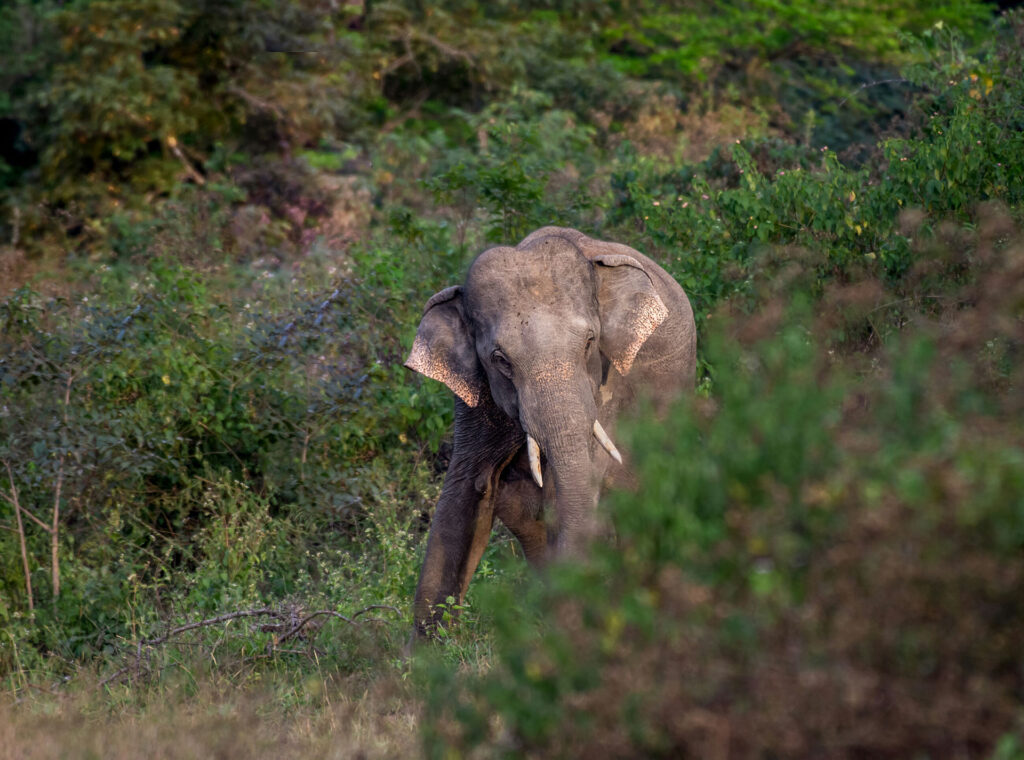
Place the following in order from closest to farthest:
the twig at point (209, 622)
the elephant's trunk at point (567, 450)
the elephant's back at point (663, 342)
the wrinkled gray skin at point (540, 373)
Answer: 1. the elephant's trunk at point (567, 450)
2. the wrinkled gray skin at point (540, 373)
3. the twig at point (209, 622)
4. the elephant's back at point (663, 342)

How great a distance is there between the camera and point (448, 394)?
8422 millimetres

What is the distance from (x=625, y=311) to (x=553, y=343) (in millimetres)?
523

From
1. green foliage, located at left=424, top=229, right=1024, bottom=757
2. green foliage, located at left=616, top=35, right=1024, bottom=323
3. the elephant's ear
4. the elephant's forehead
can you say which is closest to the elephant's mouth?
the elephant's ear

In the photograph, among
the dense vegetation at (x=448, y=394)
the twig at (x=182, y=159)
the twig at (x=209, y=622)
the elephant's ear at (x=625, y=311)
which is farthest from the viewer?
the twig at (x=182, y=159)

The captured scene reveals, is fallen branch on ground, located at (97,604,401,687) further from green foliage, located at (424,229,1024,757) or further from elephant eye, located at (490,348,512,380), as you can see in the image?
→ green foliage, located at (424,229,1024,757)

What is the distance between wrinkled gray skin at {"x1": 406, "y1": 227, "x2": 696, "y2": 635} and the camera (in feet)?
17.8

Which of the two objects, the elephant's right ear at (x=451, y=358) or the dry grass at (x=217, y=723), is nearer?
the dry grass at (x=217, y=723)

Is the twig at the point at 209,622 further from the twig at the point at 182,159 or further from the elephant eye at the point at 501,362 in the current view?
the twig at the point at 182,159

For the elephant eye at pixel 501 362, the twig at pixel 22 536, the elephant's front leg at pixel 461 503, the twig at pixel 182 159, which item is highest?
the elephant eye at pixel 501 362

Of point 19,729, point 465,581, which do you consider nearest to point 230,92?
point 465,581

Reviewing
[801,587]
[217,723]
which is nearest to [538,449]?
[217,723]

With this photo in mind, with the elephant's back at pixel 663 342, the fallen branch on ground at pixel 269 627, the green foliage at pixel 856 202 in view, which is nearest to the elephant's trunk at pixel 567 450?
the elephant's back at pixel 663 342

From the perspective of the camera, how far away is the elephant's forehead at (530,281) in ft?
18.7

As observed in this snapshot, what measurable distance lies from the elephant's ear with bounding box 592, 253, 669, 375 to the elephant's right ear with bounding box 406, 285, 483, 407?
642 mm
